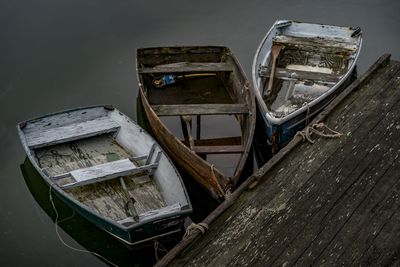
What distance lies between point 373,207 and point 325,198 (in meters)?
0.47

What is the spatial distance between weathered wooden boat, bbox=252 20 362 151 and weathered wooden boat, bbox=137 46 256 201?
361 mm

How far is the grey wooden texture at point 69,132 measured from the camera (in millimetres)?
7980

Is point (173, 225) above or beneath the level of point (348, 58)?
beneath

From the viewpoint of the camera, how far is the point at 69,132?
8188 millimetres

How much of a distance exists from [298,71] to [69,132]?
3.88 m

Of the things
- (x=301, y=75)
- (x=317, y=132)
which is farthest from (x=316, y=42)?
(x=317, y=132)

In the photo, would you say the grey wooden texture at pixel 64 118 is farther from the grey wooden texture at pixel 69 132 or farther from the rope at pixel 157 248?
the rope at pixel 157 248

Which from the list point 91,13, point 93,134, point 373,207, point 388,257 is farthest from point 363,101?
point 91,13

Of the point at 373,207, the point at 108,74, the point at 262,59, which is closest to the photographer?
the point at 373,207

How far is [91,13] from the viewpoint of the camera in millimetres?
12125

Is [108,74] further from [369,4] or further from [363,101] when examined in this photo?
[369,4]

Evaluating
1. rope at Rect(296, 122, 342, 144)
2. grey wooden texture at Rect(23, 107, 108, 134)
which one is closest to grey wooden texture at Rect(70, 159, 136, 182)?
grey wooden texture at Rect(23, 107, 108, 134)

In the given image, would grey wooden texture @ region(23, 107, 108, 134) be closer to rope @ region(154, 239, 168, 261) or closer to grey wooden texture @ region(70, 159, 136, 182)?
grey wooden texture @ region(70, 159, 136, 182)

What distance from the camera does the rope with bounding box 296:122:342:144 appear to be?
622 centimetres
